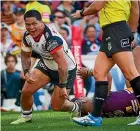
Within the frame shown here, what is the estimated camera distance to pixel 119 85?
53.7 feet

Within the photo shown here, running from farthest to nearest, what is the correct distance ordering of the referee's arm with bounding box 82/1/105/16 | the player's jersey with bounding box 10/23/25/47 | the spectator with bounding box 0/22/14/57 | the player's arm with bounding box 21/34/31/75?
the player's jersey with bounding box 10/23/25/47
the spectator with bounding box 0/22/14/57
the player's arm with bounding box 21/34/31/75
the referee's arm with bounding box 82/1/105/16

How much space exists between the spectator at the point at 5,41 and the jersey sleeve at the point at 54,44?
22.7 ft

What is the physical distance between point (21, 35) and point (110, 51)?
8691 millimetres

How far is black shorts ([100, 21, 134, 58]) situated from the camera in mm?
8562

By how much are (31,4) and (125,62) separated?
22.6 feet

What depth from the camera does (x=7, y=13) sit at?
18.4 m

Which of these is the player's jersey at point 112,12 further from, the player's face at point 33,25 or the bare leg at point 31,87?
the bare leg at point 31,87

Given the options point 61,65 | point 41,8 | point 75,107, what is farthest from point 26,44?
point 41,8

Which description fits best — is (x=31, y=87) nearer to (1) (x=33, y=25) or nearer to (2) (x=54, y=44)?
(2) (x=54, y=44)

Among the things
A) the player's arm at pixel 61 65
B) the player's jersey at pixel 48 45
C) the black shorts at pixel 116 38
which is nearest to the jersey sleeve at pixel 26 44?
the player's jersey at pixel 48 45

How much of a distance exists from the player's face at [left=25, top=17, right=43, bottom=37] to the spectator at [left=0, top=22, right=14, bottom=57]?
6915mm

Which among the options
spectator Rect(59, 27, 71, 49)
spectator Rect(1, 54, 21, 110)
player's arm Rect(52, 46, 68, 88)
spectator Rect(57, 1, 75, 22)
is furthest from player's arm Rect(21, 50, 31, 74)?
spectator Rect(57, 1, 75, 22)

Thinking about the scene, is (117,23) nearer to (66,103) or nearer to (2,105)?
(66,103)

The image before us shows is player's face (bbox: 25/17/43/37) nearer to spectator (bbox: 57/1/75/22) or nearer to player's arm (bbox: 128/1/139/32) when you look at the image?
player's arm (bbox: 128/1/139/32)
